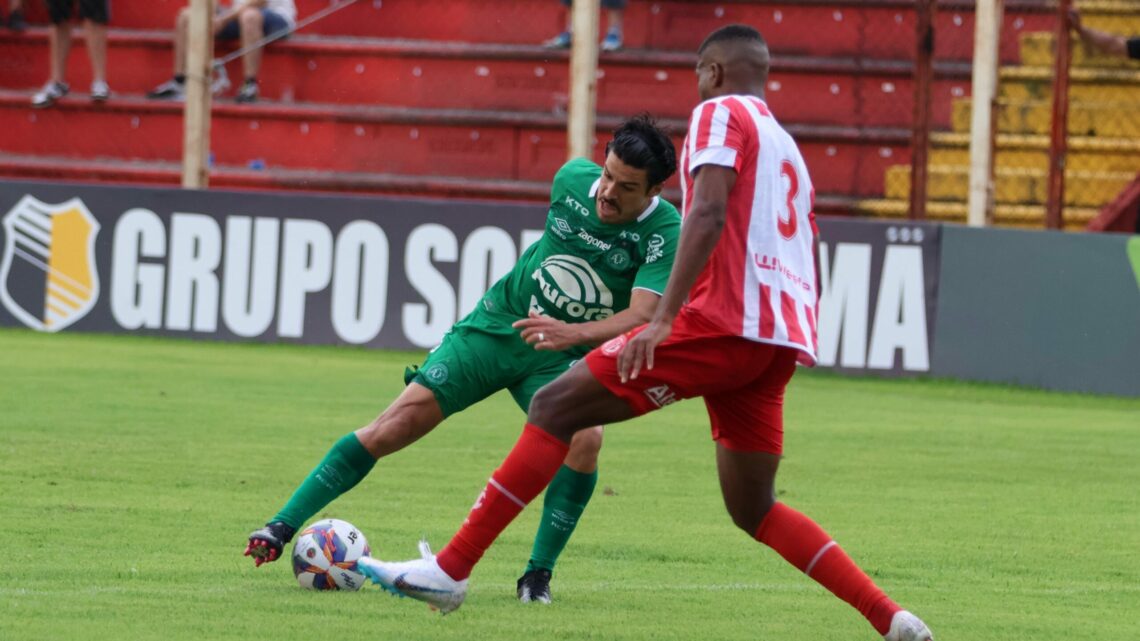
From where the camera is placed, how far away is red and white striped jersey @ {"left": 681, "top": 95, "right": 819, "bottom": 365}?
564 cm

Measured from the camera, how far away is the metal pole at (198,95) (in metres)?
17.7

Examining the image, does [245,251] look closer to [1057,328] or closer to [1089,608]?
[1057,328]

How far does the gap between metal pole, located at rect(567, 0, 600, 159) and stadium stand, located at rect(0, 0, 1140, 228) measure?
2.40m

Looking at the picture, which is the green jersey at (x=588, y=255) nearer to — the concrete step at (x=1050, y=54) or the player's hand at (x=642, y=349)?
the player's hand at (x=642, y=349)

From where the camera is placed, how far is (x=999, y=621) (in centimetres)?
648

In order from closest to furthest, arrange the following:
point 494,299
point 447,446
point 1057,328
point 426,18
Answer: point 494,299, point 447,446, point 1057,328, point 426,18

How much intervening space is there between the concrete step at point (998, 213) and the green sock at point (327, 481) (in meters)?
12.8

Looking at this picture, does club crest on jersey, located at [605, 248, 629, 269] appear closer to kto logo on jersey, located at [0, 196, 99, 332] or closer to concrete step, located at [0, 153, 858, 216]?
kto logo on jersey, located at [0, 196, 99, 332]

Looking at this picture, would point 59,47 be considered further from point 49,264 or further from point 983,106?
point 983,106

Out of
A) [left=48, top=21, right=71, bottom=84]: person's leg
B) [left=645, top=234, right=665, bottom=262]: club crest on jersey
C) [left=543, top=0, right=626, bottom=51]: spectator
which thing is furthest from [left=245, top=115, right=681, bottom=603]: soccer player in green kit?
[left=48, top=21, right=71, bottom=84]: person's leg

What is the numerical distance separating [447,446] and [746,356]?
5.63 meters

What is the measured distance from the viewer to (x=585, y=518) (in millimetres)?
8570

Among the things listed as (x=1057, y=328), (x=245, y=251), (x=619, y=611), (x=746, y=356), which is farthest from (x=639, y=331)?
(x=245, y=251)

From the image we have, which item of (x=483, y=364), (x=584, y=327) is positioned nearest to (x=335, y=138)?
(x=483, y=364)
